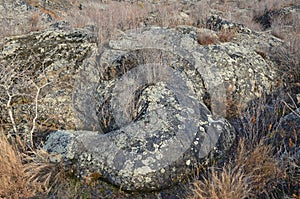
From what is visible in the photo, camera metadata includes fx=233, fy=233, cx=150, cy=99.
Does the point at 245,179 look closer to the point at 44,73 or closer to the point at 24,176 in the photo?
the point at 24,176

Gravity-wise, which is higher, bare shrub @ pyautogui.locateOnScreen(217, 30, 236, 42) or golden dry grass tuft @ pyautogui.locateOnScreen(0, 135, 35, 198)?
bare shrub @ pyautogui.locateOnScreen(217, 30, 236, 42)

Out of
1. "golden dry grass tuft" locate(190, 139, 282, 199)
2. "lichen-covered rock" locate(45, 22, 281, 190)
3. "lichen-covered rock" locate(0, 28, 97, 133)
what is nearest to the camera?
"golden dry grass tuft" locate(190, 139, 282, 199)

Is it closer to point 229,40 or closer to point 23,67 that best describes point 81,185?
point 23,67

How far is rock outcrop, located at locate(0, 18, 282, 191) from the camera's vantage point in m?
2.57

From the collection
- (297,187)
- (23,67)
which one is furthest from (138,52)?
(297,187)

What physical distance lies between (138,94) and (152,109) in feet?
1.49

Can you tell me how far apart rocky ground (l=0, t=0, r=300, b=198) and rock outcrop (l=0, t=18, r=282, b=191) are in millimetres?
16

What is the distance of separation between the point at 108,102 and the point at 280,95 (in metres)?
2.78

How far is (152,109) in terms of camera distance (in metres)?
3.02

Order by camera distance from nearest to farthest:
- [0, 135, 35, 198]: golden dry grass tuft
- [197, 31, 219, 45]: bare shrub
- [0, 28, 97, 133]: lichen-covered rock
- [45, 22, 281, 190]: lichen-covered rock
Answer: [0, 135, 35, 198]: golden dry grass tuft < [45, 22, 281, 190]: lichen-covered rock < [0, 28, 97, 133]: lichen-covered rock < [197, 31, 219, 45]: bare shrub

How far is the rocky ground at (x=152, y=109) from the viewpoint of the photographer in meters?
2.40

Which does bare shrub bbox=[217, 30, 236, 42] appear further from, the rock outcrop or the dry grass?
the dry grass

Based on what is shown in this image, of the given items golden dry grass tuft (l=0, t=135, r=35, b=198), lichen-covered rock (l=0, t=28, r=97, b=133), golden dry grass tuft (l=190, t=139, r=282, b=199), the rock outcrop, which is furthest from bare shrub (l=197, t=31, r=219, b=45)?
golden dry grass tuft (l=0, t=135, r=35, b=198)

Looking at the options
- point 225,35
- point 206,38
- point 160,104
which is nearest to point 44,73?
point 160,104
